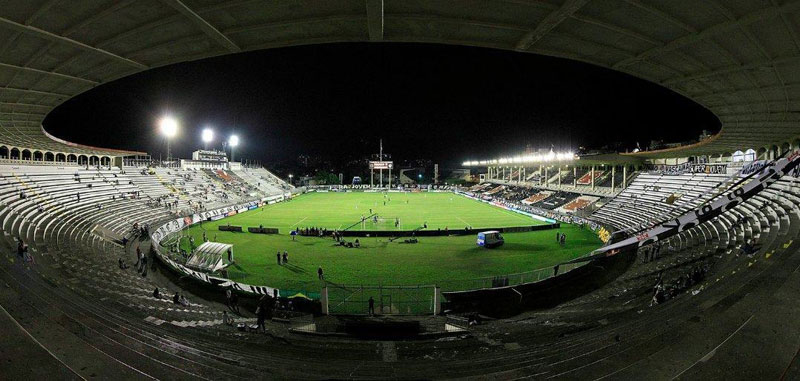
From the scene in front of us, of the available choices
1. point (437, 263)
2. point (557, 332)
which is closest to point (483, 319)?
point (557, 332)

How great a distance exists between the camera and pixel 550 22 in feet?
19.3

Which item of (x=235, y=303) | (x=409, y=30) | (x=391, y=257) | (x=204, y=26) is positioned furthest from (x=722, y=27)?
(x=391, y=257)

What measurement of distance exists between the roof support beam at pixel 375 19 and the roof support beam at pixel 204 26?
2.60m

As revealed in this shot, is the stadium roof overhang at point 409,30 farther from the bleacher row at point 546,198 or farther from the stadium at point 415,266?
the bleacher row at point 546,198

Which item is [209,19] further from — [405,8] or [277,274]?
[277,274]

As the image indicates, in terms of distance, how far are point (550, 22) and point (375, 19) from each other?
2908 millimetres

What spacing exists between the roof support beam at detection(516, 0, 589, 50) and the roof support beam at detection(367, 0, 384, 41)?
8.64 ft

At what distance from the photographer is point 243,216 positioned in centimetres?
4247

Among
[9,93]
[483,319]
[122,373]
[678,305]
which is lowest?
[483,319]

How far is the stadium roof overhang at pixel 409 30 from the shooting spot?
17.9 ft

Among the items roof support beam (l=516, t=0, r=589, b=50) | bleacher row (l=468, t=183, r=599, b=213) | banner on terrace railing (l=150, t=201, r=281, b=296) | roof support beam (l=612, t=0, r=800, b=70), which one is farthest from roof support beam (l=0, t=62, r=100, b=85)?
bleacher row (l=468, t=183, r=599, b=213)

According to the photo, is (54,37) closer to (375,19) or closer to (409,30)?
(375,19)

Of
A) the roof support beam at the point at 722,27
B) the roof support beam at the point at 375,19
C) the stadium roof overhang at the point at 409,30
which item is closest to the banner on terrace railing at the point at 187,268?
the stadium roof overhang at the point at 409,30

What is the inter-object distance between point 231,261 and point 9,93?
12.5 meters
